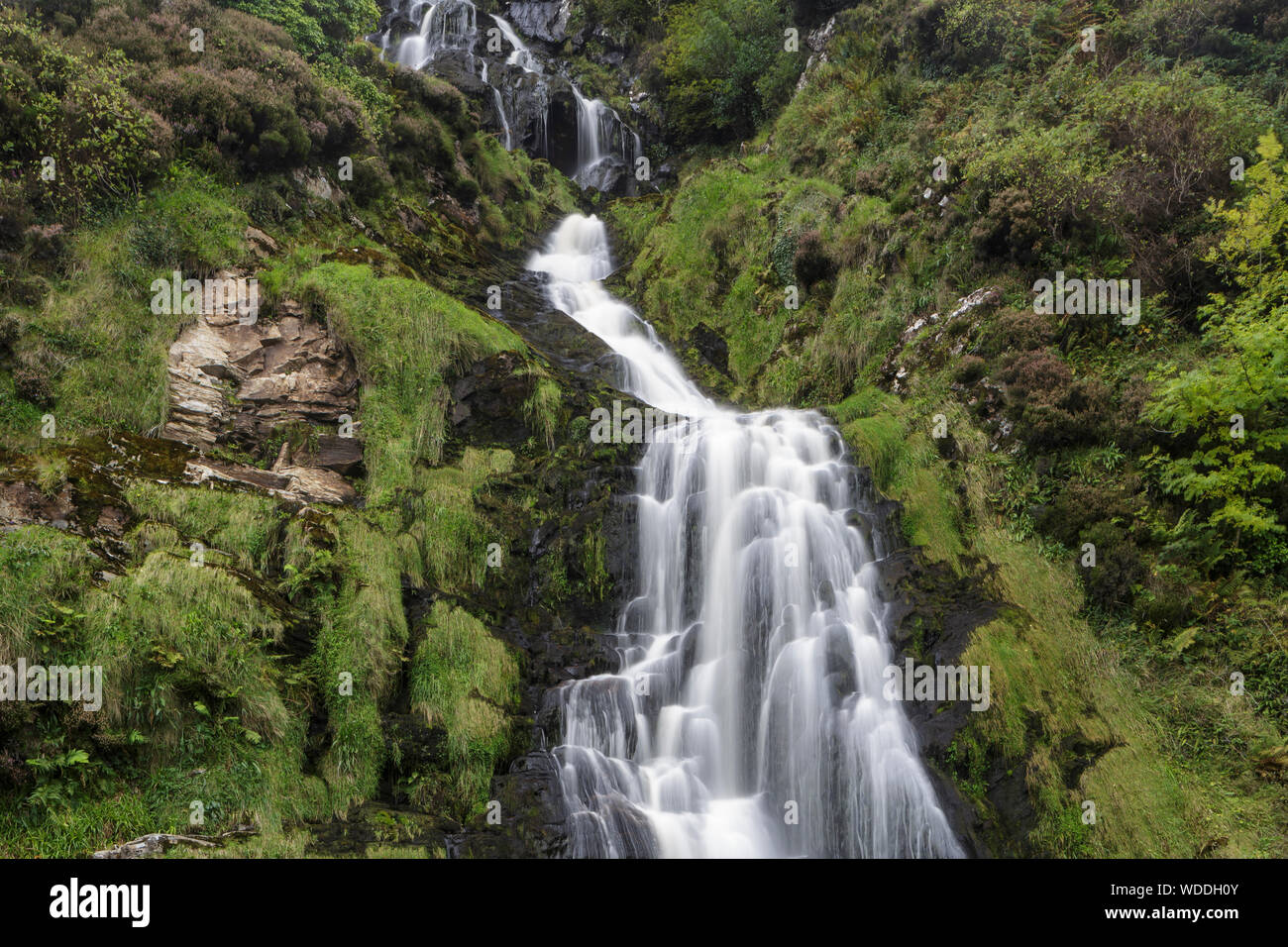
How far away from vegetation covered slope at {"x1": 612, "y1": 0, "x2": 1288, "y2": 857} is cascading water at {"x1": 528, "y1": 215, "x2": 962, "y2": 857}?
89 cm

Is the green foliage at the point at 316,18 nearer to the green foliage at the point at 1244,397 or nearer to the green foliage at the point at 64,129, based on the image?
the green foliage at the point at 64,129

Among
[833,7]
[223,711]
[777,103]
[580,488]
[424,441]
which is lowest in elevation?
[223,711]

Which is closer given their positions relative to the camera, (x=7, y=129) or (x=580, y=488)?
(x=7, y=129)

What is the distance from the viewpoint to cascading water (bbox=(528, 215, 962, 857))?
7949 mm

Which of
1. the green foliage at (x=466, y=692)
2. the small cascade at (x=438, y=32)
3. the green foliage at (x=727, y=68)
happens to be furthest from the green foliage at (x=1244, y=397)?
the small cascade at (x=438, y=32)

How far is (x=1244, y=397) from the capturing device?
8.58 meters

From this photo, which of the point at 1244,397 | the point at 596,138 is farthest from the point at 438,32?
the point at 1244,397

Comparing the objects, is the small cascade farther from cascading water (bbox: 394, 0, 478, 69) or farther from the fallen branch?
the fallen branch

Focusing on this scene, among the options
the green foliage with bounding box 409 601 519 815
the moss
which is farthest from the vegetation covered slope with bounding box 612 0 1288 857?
the moss
